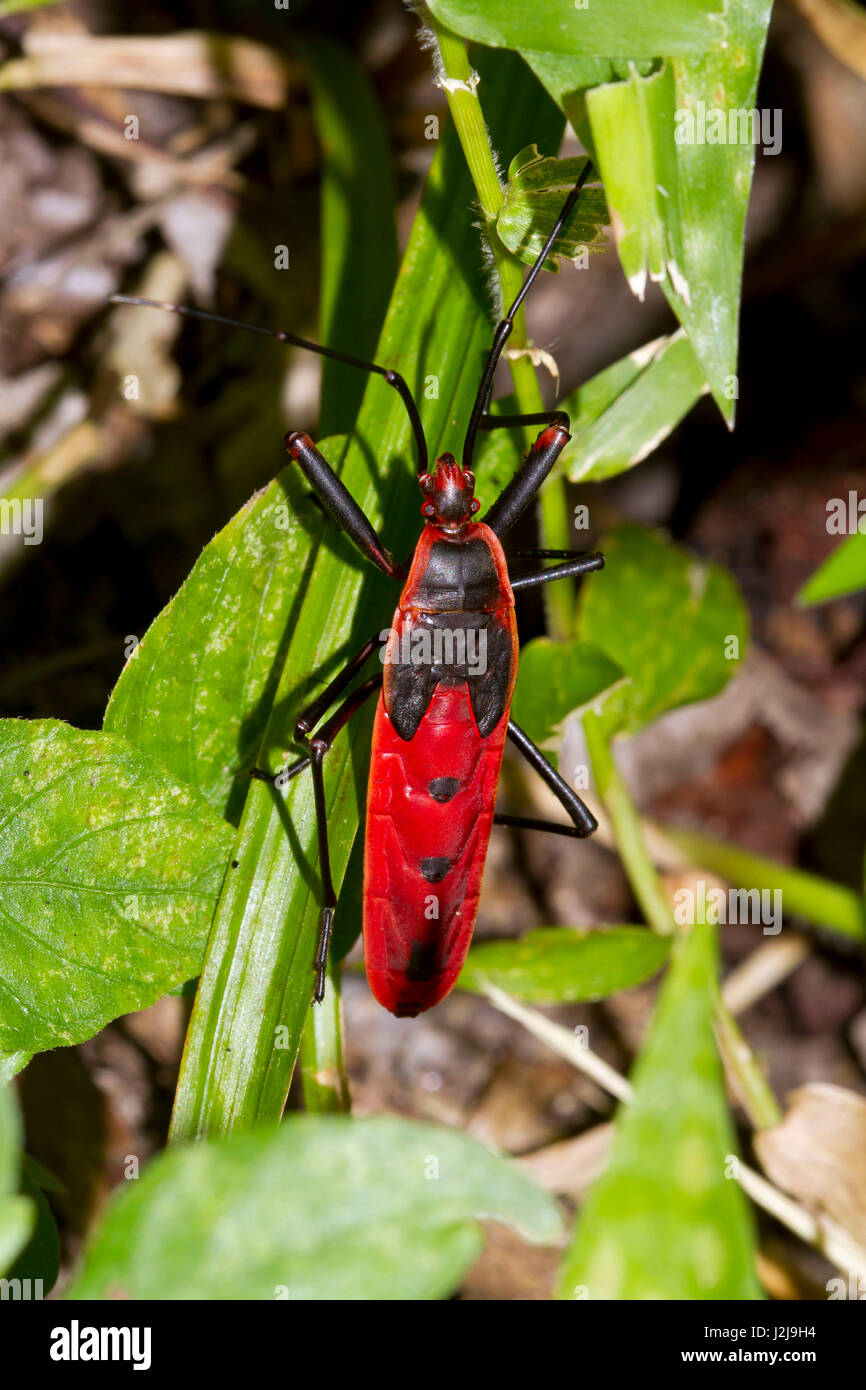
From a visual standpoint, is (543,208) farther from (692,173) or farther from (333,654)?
(333,654)

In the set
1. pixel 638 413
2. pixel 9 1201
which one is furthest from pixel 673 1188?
pixel 638 413

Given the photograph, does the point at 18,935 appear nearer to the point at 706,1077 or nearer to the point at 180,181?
the point at 706,1077

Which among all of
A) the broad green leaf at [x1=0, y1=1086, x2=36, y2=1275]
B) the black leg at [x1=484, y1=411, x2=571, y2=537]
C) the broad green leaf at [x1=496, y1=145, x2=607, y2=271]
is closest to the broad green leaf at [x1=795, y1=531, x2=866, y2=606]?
the black leg at [x1=484, y1=411, x2=571, y2=537]

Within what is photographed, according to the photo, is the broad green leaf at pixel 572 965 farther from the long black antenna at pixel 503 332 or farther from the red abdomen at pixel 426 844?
the long black antenna at pixel 503 332

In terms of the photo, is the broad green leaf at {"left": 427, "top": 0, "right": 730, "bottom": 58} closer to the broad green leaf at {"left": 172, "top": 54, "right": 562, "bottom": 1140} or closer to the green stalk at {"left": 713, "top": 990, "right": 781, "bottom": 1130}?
the broad green leaf at {"left": 172, "top": 54, "right": 562, "bottom": 1140}

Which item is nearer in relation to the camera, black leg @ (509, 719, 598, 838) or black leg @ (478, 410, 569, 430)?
black leg @ (478, 410, 569, 430)

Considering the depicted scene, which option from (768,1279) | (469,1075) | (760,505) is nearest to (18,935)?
(469,1075)
